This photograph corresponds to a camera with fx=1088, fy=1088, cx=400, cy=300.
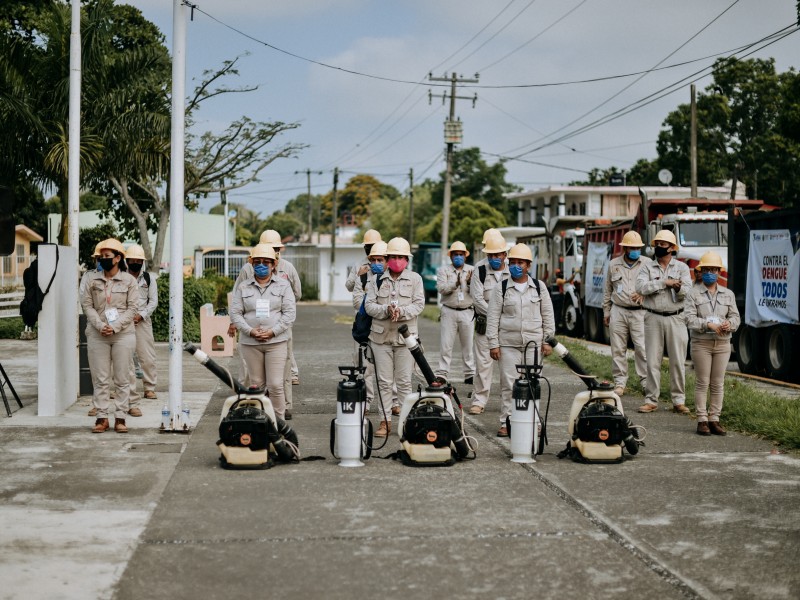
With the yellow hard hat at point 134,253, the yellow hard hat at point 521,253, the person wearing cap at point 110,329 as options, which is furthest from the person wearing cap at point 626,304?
the person wearing cap at point 110,329

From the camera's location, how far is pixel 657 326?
1287cm

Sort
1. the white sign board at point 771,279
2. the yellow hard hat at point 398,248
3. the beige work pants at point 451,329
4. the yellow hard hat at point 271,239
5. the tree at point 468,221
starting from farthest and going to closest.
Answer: the tree at point 468,221, the white sign board at point 771,279, the beige work pants at point 451,329, the yellow hard hat at point 271,239, the yellow hard hat at point 398,248

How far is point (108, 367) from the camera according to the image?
36.5 feet

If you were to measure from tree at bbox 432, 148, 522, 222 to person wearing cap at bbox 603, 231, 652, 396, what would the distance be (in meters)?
77.0

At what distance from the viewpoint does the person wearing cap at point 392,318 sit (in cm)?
1064

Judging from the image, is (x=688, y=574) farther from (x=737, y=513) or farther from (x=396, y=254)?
(x=396, y=254)

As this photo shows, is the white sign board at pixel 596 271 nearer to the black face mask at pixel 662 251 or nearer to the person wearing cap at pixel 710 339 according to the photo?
the black face mask at pixel 662 251

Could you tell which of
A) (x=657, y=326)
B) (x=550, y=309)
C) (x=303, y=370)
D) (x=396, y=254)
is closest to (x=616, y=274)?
(x=657, y=326)

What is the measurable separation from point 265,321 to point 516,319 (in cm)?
247

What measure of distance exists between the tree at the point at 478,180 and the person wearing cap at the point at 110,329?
79909 millimetres

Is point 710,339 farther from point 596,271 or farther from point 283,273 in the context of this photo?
point 596,271

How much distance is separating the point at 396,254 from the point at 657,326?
387 cm

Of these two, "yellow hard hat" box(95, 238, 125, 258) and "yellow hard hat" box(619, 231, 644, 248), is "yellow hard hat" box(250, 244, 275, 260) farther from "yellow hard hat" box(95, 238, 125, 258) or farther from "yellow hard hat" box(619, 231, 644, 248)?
"yellow hard hat" box(619, 231, 644, 248)

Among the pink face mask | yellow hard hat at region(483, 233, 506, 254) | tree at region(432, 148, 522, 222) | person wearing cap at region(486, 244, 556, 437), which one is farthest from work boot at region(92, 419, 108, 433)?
tree at region(432, 148, 522, 222)
